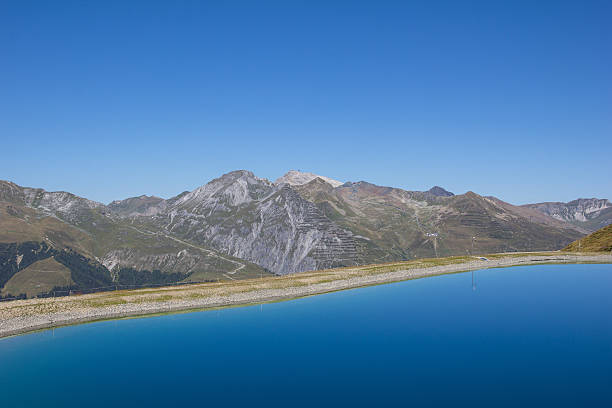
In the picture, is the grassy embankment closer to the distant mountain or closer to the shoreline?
the shoreline

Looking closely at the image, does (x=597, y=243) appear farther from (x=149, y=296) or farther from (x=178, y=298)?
(x=149, y=296)

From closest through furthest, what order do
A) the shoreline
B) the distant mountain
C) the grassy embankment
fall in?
the shoreline, the grassy embankment, the distant mountain

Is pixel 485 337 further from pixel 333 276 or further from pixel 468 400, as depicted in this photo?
pixel 333 276

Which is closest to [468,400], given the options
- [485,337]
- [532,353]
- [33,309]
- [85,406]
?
[532,353]

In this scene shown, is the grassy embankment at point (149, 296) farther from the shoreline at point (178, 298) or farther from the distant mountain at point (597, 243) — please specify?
the distant mountain at point (597, 243)

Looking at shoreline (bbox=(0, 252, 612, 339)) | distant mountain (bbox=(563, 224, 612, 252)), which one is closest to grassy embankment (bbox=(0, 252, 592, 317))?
shoreline (bbox=(0, 252, 612, 339))

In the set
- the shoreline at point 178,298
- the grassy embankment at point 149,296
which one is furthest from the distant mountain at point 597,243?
the grassy embankment at point 149,296
